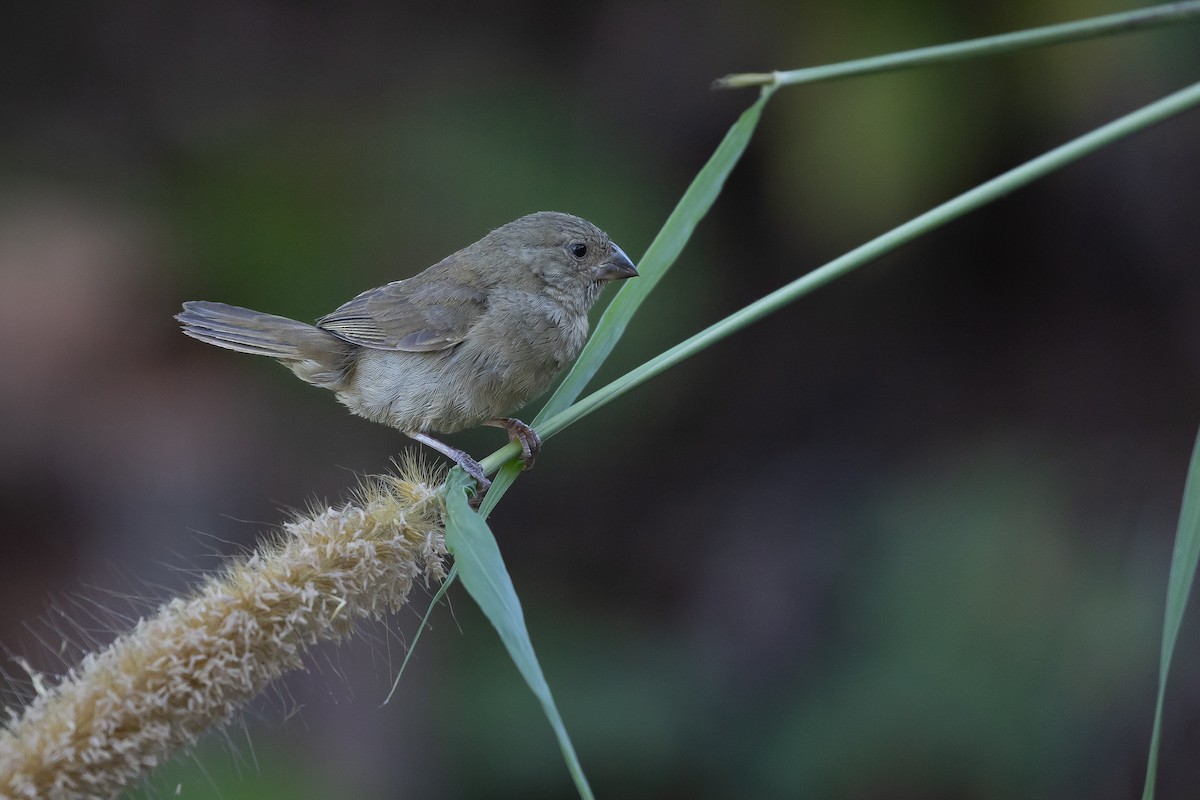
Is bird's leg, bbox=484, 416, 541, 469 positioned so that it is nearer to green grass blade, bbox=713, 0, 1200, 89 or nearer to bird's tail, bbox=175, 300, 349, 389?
bird's tail, bbox=175, 300, 349, 389

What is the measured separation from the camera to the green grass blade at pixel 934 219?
5.25 feet

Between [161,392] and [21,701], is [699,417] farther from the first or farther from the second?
[21,701]

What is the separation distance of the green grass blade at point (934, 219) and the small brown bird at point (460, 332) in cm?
100

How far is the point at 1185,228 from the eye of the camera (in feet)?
18.7

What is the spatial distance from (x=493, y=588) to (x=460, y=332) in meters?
1.55

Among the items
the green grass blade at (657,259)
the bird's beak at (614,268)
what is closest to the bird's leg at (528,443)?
the green grass blade at (657,259)

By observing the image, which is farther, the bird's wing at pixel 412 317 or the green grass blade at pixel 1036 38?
the bird's wing at pixel 412 317

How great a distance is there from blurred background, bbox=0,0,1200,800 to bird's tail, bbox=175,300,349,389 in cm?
140

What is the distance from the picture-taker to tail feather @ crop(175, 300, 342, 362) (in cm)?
336

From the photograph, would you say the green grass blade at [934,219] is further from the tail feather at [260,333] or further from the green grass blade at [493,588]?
the tail feather at [260,333]

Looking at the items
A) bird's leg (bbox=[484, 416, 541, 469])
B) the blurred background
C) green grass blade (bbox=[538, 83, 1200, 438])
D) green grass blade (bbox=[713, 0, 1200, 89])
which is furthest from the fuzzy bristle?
the blurred background

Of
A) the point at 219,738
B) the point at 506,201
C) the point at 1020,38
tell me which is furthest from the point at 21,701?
the point at 506,201

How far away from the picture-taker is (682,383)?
243 inches

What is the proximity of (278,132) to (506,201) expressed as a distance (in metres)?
1.46
